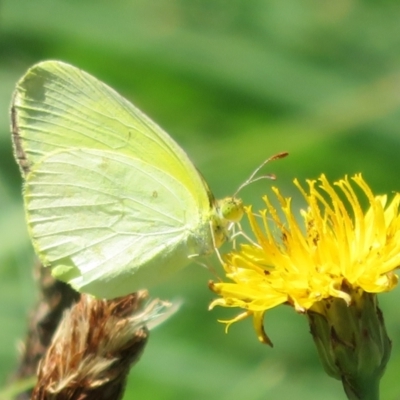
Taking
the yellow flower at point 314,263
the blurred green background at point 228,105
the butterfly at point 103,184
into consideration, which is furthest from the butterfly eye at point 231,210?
the blurred green background at point 228,105

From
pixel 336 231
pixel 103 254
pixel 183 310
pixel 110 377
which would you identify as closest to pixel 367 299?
pixel 336 231

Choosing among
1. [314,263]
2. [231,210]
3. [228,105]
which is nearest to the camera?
[314,263]

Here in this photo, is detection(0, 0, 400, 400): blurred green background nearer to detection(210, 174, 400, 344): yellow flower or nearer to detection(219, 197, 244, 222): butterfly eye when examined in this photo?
detection(219, 197, 244, 222): butterfly eye

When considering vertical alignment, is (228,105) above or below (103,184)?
below

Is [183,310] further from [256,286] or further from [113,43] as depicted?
[256,286]

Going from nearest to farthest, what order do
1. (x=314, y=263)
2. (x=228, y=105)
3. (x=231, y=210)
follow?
1. (x=314, y=263)
2. (x=231, y=210)
3. (x=228, y=105)

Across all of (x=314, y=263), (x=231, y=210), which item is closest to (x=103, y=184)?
(x=231, y=210)

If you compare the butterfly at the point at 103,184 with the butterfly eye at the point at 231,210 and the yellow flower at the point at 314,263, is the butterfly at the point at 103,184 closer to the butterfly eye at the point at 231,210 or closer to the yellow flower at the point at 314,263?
the butterfly eye at the point at 231,210

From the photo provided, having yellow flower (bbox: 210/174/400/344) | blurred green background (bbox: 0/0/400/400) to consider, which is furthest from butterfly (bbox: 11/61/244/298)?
blurred green background (bbox: 0/0/400/400)

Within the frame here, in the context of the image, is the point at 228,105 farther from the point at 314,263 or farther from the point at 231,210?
the point at 314,263
